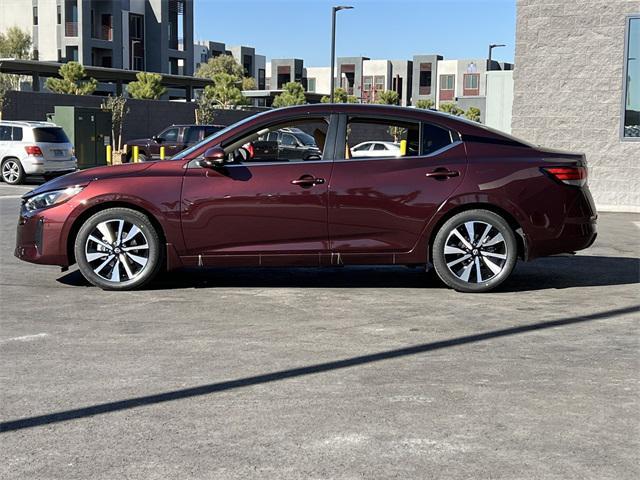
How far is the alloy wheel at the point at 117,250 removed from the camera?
8086 millimetres

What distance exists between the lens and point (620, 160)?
16.2 metres

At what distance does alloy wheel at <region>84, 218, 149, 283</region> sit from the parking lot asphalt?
213 millimetres

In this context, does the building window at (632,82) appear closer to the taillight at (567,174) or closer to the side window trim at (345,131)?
the taillight at (567,174)

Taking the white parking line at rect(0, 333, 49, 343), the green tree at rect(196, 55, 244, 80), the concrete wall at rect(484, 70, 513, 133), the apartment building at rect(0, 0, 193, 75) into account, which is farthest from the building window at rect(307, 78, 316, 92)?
the white parking line at rect(0, 333, 49, 343)

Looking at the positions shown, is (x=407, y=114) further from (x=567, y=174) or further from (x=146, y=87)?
(x=146, y=87)

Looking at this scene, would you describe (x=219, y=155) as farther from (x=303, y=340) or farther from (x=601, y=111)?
(x=601, y=111)

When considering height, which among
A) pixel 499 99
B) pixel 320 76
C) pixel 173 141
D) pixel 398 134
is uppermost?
pixel 320 76

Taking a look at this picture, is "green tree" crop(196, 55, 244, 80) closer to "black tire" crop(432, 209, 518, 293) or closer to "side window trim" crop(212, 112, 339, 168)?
"side window trim" crop(212, 112, 339, 168)

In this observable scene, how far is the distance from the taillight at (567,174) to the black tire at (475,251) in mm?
630

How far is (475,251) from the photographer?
8.16m

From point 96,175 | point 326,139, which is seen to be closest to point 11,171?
point 96,175

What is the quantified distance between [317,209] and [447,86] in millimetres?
102614

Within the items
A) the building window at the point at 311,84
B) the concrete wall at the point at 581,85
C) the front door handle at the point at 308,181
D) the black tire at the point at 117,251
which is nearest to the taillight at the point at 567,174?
the front door handle at the point at 308,181

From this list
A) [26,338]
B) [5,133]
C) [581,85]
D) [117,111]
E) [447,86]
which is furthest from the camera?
[447,86]
